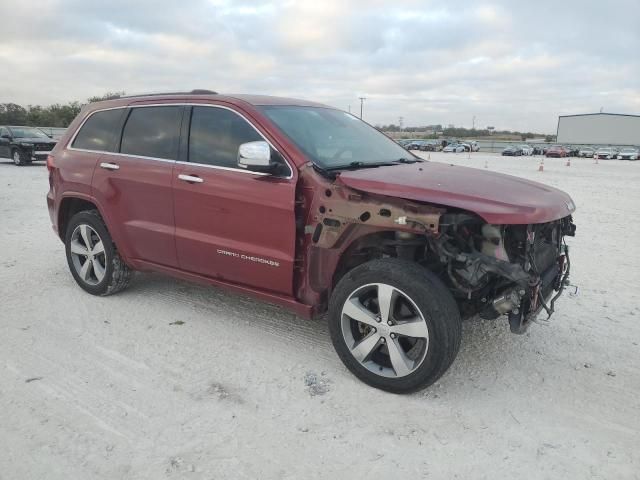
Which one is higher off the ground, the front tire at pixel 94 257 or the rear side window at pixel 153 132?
the rear side window at pixel 153 132

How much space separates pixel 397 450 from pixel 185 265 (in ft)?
7.45

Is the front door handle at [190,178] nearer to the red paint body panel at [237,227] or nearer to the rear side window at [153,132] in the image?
the red paint body panel at [237,227]

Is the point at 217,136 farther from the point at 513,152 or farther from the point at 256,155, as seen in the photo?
the point at 513,152

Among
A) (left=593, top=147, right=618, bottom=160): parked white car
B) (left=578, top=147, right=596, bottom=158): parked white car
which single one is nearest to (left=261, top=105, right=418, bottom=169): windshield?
(left=593, top=147, right=618, bottom=160): parked white car

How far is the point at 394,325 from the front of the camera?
122 inches

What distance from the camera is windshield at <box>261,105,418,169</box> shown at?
11.9 feet

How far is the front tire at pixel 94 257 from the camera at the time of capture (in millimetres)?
4645

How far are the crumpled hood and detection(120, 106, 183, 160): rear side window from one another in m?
1.61

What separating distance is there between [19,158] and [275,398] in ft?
66.1

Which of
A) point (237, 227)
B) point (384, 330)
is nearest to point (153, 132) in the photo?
point (237, 227)

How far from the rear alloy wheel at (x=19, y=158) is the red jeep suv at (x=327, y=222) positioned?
56.8ft

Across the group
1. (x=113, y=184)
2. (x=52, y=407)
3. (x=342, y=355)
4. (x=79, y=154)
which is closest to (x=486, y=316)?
(x=342, y=355)

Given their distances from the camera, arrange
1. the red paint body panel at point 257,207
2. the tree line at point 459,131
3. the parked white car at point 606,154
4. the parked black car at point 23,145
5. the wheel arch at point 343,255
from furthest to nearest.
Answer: the tree line at point 459,131 → the parked white car at point 606,154 → the parked black car at point 23,145 → the wheel arch at point 343,255 → the red paint body panel at point 257,207

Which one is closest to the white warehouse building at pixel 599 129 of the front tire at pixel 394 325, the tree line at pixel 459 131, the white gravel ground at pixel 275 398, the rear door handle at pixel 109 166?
the tree line at pixel 459 131
